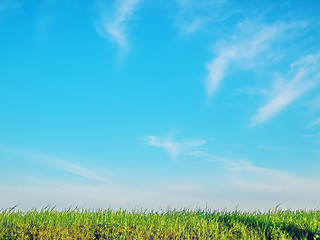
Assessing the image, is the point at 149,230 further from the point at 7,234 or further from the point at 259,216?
the point at 259,216

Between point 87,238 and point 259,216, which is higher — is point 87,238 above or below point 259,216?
below

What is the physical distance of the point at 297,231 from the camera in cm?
955

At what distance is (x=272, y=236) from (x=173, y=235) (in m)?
2.54

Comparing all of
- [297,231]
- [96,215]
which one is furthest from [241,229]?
[96,215]

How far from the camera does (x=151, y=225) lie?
890cm

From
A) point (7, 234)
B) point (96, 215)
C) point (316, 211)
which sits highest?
point (316, 211)

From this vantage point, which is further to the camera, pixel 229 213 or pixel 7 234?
pixel 229 213

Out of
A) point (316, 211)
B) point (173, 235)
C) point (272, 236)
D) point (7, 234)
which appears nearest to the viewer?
point (7, 234)

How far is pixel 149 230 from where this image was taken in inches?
340

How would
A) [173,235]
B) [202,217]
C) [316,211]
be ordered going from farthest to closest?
[316,211]
[202,217]
[173,235]

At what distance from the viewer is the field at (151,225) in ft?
27.4

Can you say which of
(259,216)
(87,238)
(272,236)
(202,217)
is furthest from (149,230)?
Answer: (259,216)

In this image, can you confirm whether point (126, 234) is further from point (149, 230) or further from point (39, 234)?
point (39, 234)

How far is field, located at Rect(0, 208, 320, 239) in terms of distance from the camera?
27.4 feet
